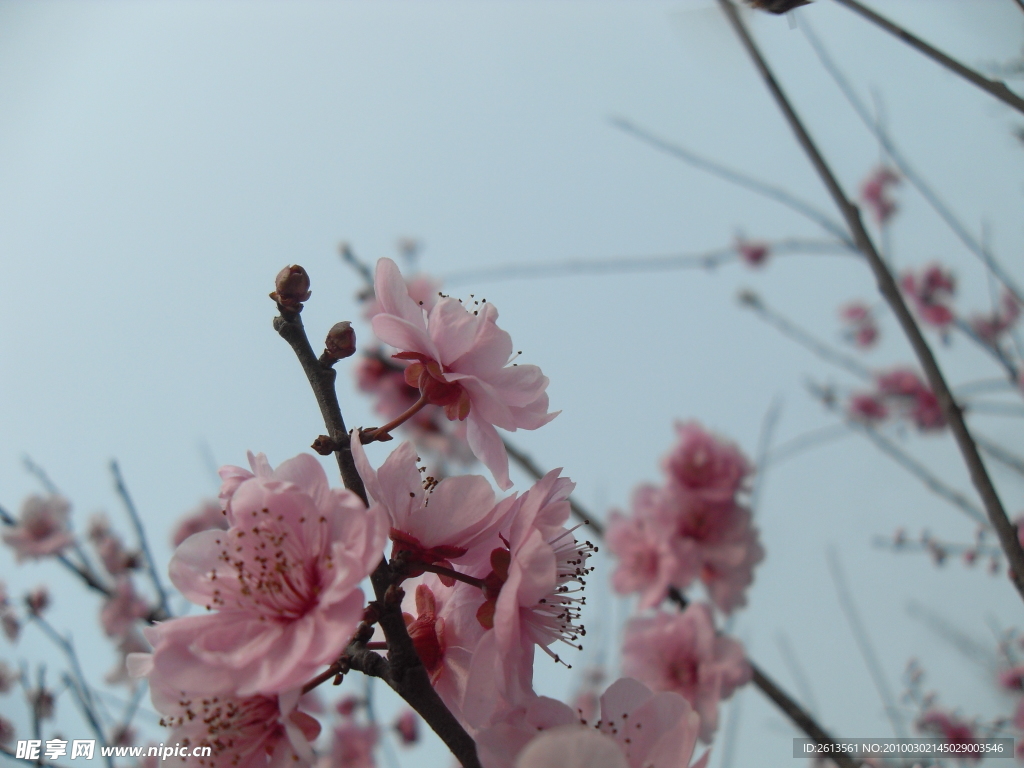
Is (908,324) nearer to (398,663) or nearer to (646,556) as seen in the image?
(398,663)

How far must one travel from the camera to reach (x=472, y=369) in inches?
32.3

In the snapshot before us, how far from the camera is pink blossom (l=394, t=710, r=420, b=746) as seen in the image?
144 inches

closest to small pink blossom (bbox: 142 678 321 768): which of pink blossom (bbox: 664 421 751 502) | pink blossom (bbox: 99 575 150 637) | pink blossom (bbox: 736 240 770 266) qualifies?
pink blossom (bbox: 664 421 751 502)

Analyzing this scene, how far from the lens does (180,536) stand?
3.80 meters

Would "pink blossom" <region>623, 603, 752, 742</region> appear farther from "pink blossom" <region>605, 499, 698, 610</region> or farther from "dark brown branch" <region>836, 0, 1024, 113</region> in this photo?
"dark brown branch" <region>836, 0, 1024, 113</region>

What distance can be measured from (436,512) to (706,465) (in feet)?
6.05

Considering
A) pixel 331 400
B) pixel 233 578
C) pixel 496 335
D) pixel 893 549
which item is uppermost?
pixel 893 549

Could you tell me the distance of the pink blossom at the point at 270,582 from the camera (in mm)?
563

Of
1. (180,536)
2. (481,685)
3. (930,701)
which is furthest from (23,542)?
(930,701)

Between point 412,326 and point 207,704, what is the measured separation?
17.6 inches

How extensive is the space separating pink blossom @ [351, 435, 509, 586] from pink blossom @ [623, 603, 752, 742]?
4.55 feet

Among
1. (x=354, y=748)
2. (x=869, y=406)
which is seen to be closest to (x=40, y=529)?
(x=354, y=748)

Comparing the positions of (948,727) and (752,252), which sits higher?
(752,252)

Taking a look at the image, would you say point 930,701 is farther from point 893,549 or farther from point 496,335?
point 496,335
